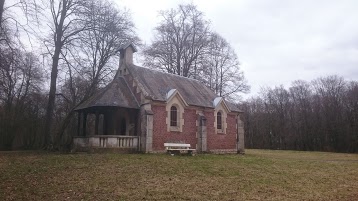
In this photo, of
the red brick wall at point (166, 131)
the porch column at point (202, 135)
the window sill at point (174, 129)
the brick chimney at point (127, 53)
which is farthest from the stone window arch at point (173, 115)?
the brick chimney at point (127, 53)

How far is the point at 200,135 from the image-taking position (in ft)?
84.6

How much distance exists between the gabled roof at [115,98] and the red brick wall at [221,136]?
685 centimetres

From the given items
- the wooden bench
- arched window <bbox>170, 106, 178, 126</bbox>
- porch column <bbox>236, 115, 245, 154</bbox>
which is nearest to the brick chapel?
arched window <bbox>170, 106, 178, 126</bbox>

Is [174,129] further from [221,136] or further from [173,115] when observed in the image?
[221,136]

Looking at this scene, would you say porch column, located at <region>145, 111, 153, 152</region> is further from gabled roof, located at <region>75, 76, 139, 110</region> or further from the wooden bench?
gabled roof, located at <region>75, 76, 139, 110</region>

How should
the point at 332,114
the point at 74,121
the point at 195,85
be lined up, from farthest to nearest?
the point at 332,114
the point at 74,121
the point at 195,85

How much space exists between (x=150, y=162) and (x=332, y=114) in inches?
1613

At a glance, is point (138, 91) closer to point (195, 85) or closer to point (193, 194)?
point (195, 85)

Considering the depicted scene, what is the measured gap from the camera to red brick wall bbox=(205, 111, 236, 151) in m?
26.8

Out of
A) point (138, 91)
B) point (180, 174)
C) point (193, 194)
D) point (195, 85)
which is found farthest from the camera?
point (195, 85)

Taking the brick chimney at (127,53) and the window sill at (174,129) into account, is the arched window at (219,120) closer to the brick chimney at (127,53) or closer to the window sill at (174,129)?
the window sill at (174,129)

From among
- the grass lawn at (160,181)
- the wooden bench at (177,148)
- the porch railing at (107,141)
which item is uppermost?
the porch railing at (107,141)

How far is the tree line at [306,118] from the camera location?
47.9m

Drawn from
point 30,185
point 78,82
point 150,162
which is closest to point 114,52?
point 78,82
